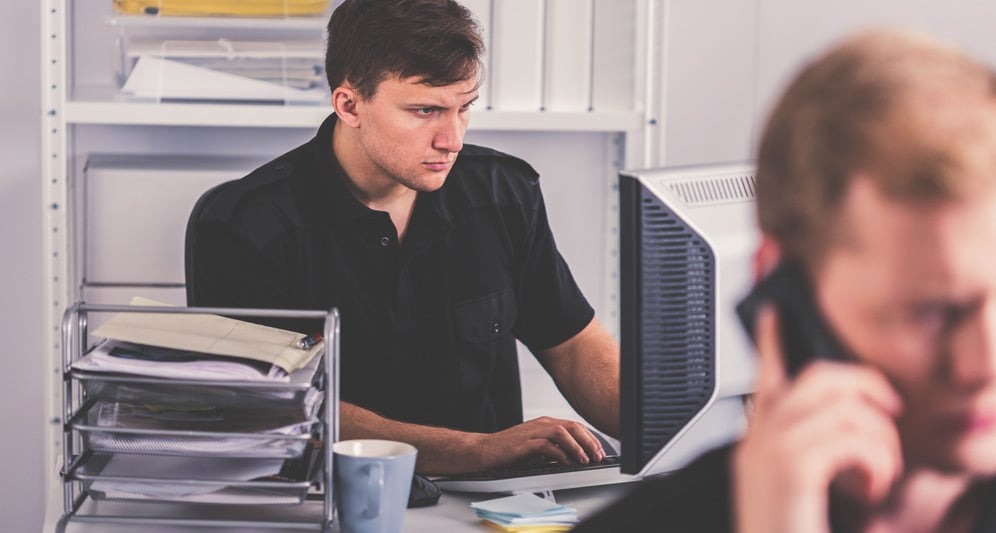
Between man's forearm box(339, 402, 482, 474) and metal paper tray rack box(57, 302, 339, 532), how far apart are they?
0.89 feet

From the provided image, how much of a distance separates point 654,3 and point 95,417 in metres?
1.47

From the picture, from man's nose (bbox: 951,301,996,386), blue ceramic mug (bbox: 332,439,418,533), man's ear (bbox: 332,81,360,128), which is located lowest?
blue ceramic mug (bbox: 332,439,418,533)

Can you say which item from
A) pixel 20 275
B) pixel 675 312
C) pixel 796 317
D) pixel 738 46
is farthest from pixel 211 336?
pixel 738 46

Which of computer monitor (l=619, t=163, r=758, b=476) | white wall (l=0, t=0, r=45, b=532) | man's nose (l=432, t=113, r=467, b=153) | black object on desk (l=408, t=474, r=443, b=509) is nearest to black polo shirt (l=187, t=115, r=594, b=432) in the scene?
man's nose (l=432, t=113, r=467, b=153)

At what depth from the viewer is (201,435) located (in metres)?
1.17

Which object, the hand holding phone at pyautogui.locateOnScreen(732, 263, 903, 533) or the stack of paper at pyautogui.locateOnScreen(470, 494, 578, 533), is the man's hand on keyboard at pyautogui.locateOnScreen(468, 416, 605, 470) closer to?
the stack of paper at pyautogui.locateOnScreen(470, 494, 578, 533)

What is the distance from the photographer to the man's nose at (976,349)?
A: 462mm

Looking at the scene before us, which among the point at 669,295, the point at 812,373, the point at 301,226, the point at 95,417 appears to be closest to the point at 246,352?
the point at 95,417

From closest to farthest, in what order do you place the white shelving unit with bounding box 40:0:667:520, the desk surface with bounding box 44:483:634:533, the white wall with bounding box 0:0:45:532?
the desk surface with bounding box 44:483:634:533
the white shelving unit with bounding box 40:0:667:520
the white wall with bounding box 0:0:45:532

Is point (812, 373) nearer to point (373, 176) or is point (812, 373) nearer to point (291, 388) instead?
point (291, 388)

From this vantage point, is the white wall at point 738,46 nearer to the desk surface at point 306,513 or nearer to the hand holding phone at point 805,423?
the desk surface at point 306,513

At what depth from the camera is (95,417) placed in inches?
48.3

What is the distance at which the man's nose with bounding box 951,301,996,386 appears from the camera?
0.46 metres

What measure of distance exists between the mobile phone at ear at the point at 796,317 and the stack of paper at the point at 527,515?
719 millimetres
